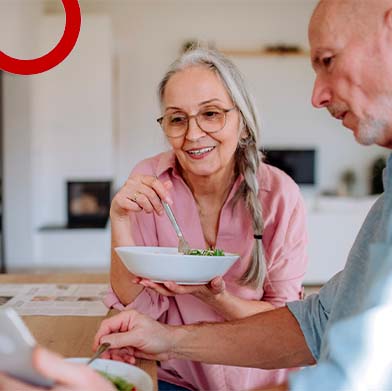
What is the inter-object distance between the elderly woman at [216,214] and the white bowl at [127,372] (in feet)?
1.51

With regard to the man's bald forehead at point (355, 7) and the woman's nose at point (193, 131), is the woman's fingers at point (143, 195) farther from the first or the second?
the man's bald forehead at point (355, 7)

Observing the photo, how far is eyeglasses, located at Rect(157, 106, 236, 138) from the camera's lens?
1.49 m

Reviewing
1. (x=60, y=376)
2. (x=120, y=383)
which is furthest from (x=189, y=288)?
(x=60, y=376)

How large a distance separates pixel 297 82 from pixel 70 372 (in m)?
6.59

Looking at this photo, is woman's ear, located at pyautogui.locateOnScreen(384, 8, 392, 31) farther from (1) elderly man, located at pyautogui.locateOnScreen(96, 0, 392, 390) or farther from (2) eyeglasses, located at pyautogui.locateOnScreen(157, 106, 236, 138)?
(2) eyeglasses, located at pyautogui.locateOnScreen(157, 106, 236, 138)

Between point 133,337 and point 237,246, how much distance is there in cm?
→ 50

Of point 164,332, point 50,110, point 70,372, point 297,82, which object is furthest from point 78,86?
point 70,372

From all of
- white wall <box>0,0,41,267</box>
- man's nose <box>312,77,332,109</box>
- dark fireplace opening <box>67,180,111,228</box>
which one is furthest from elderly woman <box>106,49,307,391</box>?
dark fireplace opening <box>67,180,111,228</box>

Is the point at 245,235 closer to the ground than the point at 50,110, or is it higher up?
closer to the ground

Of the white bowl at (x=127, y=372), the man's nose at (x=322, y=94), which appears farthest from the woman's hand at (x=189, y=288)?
the man's nose at (x=322, y=94)

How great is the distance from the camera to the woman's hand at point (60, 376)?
60 centimetres

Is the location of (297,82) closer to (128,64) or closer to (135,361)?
(128,64)

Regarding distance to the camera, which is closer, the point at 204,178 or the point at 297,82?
the point at 204,178

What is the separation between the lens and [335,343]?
2.21ft
